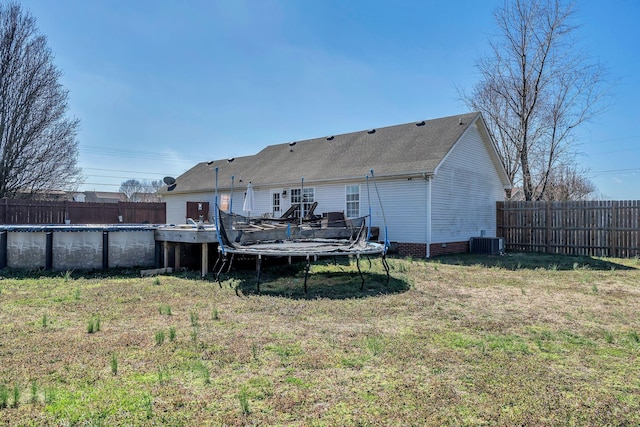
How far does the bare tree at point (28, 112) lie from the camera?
22.3m

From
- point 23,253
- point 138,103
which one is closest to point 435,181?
point 23,253

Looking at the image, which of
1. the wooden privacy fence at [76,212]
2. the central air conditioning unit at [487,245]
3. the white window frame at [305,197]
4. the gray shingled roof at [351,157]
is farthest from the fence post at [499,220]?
the wooden privacy fence at [76,212]

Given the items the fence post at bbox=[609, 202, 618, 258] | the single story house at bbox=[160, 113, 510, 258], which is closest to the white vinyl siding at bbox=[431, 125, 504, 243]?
the single story house at bbox=[160, 113, 510, 258]

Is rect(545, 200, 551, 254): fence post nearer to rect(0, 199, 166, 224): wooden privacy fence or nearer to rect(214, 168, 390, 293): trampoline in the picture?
rect(214, 168, 390, 293): trampoline

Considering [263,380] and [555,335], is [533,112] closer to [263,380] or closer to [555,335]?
[555,335]

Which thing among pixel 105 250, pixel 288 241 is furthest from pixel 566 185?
pixel 105 250

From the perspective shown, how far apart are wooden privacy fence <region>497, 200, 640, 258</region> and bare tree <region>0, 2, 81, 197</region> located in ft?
80.1

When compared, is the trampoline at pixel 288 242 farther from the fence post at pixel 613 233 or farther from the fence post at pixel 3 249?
the fence post at pixel 613 233

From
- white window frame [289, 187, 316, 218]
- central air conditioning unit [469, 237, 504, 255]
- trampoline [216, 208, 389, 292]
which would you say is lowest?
central air conditioning unit [469, 237, 504, 255]

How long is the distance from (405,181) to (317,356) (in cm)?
1141

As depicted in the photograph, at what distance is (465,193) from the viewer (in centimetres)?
1609

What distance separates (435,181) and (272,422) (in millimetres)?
12678

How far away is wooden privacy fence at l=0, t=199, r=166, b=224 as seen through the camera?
64.9 ft

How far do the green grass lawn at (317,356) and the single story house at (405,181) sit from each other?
665 centimetres
